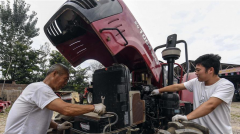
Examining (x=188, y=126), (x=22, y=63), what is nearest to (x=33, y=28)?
(x=22, y=63)

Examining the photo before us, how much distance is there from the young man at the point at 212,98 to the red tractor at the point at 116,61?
18 cm

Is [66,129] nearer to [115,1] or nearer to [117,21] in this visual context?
[117,21]

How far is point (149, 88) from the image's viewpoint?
2512mm

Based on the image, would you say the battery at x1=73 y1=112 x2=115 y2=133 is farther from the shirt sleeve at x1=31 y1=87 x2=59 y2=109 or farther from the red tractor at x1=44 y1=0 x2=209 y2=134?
the shirt sleeve at x1=31 y1=87 x2=59 y2=109

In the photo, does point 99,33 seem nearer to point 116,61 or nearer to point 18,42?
point 116,61

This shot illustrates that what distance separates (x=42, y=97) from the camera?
5.49 feet

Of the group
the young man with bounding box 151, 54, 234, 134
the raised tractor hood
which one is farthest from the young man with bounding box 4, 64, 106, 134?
the young man with bounding box 151, 54, 234, 134

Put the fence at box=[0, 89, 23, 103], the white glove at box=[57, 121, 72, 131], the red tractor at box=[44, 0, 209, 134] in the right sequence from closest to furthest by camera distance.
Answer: the red tractor at box=[44, 0, 209, 134] < the white glove at box=[57, 121, 72, 131] < the fence at box=[0, 89, 23, 103]

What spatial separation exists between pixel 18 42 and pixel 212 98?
21.8m

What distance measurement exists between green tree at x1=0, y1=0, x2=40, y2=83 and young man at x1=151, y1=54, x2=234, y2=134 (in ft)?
63.9

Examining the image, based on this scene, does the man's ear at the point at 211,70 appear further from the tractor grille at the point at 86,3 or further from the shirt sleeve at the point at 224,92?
the tractor grille at the point at 86,3

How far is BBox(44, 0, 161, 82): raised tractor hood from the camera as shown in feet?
5.70

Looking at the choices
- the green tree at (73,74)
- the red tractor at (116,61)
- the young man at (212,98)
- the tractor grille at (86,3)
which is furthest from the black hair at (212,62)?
the green tree at (73,74)

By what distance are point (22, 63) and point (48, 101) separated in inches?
762
